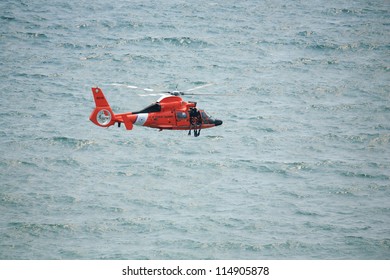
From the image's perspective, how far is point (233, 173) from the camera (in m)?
136

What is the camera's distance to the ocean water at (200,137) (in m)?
124

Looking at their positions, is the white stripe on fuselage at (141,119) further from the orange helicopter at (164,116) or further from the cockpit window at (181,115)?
the cockpit window at (181,115)

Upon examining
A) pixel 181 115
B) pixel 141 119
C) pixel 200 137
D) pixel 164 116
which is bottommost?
pixel 200 137

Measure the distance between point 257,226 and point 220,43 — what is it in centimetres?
6031

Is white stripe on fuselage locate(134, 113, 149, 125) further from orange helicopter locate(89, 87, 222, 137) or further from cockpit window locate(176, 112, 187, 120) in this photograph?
cockpit window locate(176, 112, 187, 120)

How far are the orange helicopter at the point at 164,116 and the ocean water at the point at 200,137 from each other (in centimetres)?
326

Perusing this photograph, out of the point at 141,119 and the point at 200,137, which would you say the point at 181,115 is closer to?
the point at 141,119

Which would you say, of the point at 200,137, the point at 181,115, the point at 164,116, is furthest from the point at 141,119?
the point at 200,137

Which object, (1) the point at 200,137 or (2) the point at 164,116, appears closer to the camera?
(2) the point at 164,116

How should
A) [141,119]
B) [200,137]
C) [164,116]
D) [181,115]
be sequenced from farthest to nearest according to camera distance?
1. [200,137]
2. [181,115]
3. [164,116]
4. [141,119]

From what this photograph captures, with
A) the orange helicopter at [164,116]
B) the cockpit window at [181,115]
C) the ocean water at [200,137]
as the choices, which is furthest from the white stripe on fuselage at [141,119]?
the ocean water at [200,137]

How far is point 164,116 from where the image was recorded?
10119 cm

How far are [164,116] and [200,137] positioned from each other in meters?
43.8

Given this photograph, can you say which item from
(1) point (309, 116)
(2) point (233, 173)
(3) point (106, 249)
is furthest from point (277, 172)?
(3) point (106, 249)
